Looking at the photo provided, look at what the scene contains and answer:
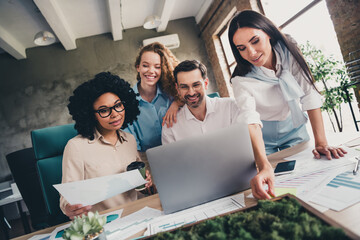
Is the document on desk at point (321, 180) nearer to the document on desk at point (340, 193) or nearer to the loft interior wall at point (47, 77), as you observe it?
the document on desk at point (340, 193)

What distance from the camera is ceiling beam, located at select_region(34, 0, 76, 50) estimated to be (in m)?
3.59

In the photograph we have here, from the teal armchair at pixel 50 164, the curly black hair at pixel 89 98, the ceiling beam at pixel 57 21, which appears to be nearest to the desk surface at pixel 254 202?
the teal armchair at pixel 50 164

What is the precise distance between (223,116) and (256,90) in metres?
0.34

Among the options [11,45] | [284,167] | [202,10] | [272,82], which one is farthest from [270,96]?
[11,45]

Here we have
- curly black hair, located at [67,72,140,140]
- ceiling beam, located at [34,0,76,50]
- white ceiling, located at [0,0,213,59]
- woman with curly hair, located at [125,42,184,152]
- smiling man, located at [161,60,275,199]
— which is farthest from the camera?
white ceiling, located at [0,0,213,59]

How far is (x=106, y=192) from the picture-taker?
0.94m

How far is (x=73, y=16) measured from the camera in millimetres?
4473

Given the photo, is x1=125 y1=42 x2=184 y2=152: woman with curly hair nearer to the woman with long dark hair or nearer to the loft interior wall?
the woman with long dark hair

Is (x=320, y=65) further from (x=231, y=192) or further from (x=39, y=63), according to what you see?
(x=39, y=63)

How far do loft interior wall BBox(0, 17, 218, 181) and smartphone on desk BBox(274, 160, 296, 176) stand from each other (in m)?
4.83

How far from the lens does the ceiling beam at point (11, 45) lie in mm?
4371

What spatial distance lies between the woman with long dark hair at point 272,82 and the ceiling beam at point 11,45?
4644mm

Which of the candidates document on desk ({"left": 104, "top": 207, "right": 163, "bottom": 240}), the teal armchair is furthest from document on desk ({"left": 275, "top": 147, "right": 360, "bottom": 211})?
the teal armchair

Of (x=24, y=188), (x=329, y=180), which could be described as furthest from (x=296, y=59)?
(x=24, y=188)
